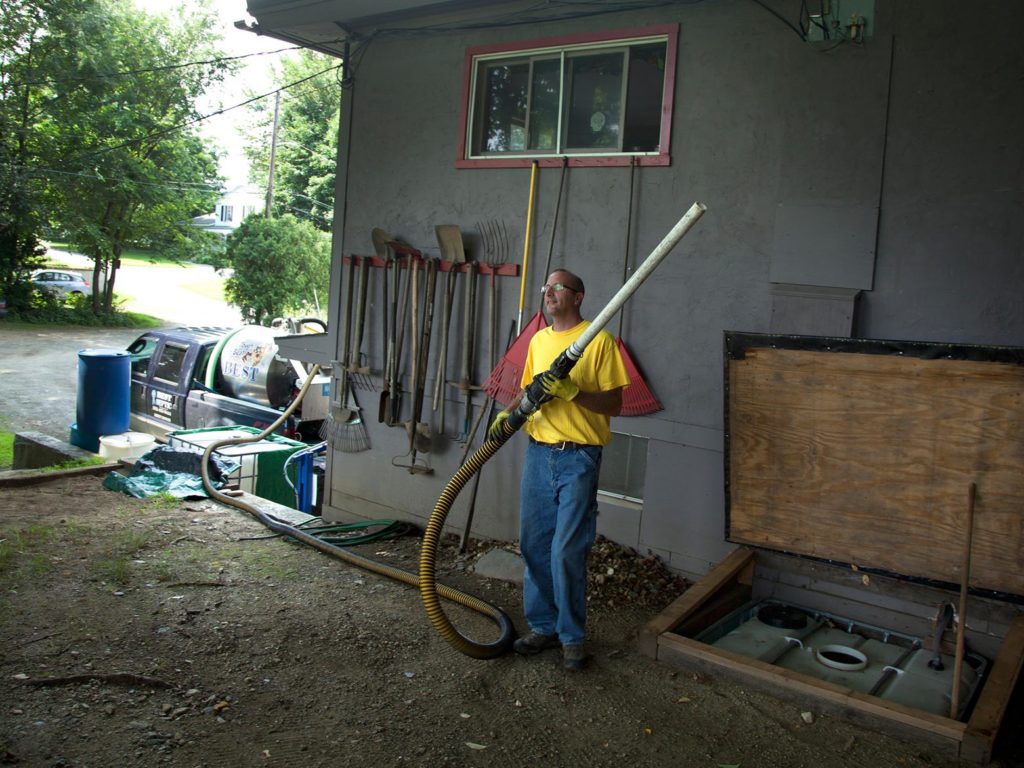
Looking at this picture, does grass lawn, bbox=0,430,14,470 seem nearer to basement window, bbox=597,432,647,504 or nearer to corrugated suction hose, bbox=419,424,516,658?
basement window, bbox=597,432,647,504

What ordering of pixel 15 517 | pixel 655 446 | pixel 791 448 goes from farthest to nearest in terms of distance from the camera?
pixel 15 517
pixel 655 446
pixel 791 448

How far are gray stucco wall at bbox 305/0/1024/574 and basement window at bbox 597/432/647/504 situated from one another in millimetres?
126

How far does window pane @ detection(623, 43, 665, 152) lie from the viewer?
572 centimetres

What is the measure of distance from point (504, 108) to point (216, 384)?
6191mm

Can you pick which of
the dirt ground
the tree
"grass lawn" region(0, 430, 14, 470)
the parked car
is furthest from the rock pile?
the parked car

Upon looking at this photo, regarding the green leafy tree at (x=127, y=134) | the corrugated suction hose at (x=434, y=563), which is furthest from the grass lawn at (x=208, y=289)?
the corrugated suction hose at (x=434, y=563)

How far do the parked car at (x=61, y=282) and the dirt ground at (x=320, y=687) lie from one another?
24.9m

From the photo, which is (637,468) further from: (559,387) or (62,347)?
(62,347)

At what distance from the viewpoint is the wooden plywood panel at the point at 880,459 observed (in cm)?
394

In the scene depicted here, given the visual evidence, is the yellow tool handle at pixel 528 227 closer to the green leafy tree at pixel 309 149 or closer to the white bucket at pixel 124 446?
the white bucket at pixel 124 446

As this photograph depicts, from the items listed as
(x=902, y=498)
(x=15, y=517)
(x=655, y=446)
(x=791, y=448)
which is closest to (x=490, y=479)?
(x=655, y=446)

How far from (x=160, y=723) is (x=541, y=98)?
4784 mm

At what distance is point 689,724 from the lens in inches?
157

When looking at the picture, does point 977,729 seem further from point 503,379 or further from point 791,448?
point 503,379
